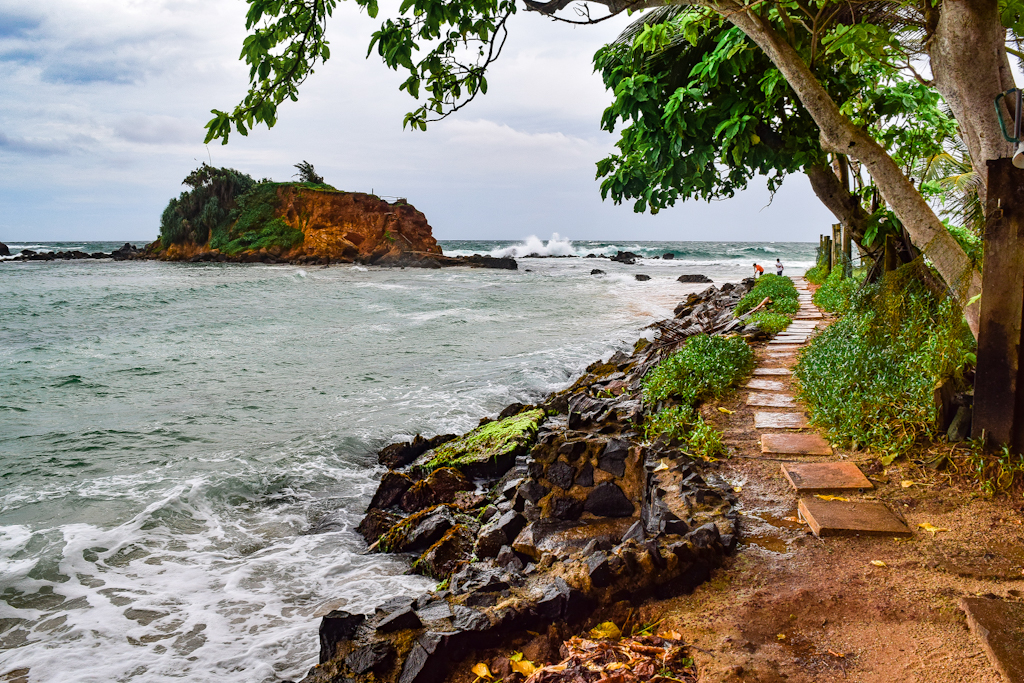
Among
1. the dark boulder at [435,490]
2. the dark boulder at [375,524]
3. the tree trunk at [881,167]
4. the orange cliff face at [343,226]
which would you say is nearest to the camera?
the tree trunk at [881,167]

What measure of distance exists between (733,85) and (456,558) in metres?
5.46

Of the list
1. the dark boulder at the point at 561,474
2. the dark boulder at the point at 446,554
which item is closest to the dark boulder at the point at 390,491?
the dark boulder at the point at 446,554

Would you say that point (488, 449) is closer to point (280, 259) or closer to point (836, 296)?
point (836, 296)

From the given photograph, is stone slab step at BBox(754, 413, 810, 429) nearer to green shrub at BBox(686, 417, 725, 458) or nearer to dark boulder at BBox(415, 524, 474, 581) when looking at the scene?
green shrub at BBox(686, 417, 725, 458)

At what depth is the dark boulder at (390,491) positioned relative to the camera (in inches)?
200

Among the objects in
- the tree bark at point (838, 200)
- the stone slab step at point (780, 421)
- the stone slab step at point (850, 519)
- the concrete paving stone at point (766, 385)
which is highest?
the tree bark at point (838, 200)

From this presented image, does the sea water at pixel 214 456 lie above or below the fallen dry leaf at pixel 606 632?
below

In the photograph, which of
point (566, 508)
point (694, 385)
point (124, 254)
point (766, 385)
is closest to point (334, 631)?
point (566, 508)

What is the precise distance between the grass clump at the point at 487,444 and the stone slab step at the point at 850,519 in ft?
9.09

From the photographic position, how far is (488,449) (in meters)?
5.58

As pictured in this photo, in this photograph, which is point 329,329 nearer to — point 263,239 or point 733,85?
point 733,85

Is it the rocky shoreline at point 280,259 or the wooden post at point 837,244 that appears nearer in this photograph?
the wooden post at point 837,244

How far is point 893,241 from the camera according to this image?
20.7 ft

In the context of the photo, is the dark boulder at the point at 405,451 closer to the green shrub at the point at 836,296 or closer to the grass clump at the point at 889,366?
the grass clump at the point at 889,366
